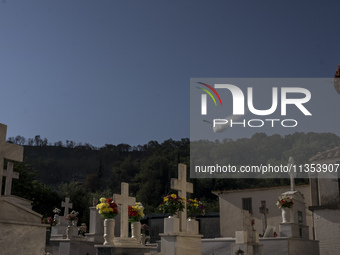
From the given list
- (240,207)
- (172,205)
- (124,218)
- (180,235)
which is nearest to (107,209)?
(124,218)

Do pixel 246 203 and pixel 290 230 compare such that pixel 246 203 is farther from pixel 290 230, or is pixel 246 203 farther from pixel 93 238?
pixel 93 238

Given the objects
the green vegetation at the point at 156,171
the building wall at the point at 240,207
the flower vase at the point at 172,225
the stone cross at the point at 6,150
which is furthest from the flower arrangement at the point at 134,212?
the green vegetation at the point at 156,171

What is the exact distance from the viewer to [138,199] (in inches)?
2598

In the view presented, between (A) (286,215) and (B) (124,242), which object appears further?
(A) (286,215)

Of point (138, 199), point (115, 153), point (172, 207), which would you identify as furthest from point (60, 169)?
point (172, 207)

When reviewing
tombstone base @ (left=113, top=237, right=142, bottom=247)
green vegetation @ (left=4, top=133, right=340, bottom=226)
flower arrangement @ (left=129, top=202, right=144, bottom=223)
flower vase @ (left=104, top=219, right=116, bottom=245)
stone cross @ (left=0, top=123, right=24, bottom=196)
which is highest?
green vegetation @ (left=4, top=133, right=340, bottom=226)

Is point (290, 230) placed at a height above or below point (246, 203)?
below

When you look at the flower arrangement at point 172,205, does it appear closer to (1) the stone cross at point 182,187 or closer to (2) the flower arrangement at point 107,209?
(1) the stone cross at point 182,187

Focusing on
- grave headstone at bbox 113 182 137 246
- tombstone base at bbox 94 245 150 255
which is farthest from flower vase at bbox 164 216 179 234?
grave headstone at bbox 113 182 137 246

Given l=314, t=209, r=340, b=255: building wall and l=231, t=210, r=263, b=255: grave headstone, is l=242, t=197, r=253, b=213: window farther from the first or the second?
l=231, t=210, r=263, b=255: grave headstone

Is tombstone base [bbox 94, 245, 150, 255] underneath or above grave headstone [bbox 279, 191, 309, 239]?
underneath

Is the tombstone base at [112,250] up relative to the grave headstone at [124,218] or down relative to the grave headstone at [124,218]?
down

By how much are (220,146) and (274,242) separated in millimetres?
58608

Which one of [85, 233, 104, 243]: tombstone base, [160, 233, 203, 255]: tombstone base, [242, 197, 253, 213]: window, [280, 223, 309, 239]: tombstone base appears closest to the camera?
[160, 233, 203, 255]: tombstone base
